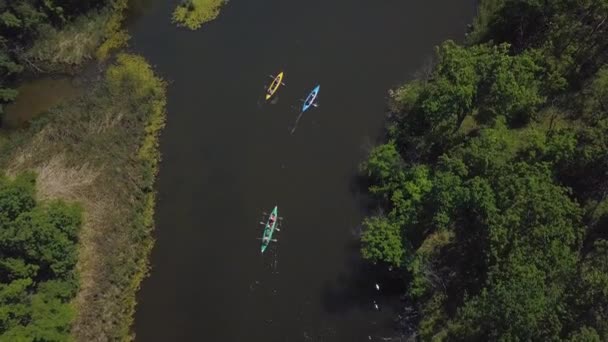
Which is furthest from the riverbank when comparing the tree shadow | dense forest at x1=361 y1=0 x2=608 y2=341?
dense forest at x1=361 y1=0 x2=608 y2=341

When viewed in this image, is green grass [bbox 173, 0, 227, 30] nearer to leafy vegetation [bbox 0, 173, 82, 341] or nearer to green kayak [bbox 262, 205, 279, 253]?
green kayak [bbox 262, 205, 279, 253]

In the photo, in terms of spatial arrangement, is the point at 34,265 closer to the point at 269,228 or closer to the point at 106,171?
the point at 106,171

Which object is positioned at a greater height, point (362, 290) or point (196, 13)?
point (196, 13)

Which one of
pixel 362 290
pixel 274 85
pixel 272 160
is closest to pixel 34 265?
pixel 272 160

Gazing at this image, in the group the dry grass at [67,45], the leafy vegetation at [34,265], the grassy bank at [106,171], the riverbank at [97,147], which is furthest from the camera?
the dry grass at [67,45]

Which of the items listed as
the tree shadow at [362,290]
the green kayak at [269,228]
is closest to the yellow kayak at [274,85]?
the green kayak at [269,228]

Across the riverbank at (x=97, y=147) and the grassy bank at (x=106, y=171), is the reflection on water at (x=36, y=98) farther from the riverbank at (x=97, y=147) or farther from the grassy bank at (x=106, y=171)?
the grassy bank at (x=106, y=171)

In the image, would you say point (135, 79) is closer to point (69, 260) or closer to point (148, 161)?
point (148, 161)
